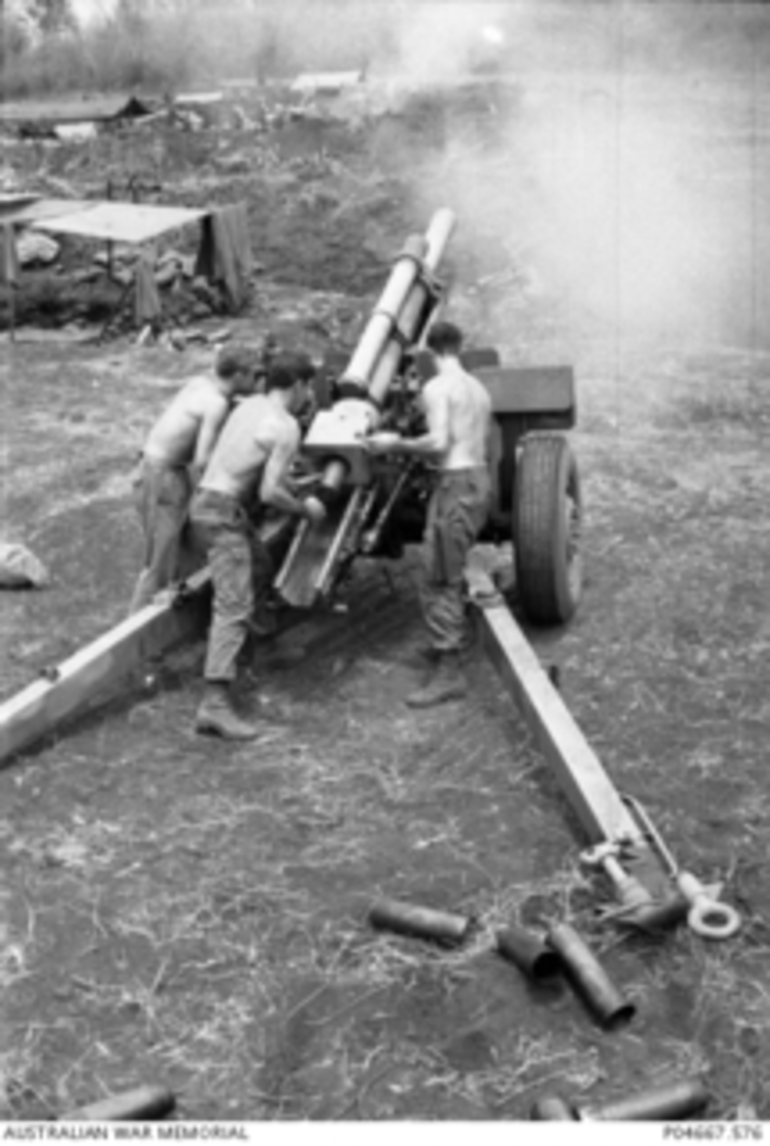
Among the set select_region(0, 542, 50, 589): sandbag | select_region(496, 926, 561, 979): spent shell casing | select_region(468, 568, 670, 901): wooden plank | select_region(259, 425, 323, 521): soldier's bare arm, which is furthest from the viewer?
select_region(0, 542, 50, 589): sandbag

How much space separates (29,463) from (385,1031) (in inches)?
287

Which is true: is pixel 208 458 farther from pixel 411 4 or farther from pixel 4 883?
pixel 411 4

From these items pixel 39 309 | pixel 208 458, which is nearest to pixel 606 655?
pixel 208 458

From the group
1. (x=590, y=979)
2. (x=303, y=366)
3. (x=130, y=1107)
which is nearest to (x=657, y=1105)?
(x=590, y=979)

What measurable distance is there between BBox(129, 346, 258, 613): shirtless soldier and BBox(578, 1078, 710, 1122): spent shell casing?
353 centimetres

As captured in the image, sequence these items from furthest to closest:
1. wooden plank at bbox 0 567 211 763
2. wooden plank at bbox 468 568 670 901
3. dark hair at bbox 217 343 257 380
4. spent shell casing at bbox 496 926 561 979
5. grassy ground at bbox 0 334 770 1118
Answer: dark hair at bbox 217 343 257 380
wooden plank at bbox 0 567 211 763
wooden plank at bbox 468 568 670 901
spent shell casing at bbox 496 926 561 979
grassy ground at bbox 0 334 770 1118

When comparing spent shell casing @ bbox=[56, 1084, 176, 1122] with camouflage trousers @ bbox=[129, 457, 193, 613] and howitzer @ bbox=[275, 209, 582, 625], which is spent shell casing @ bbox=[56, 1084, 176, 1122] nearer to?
howitzer @ bbox=[275, 209, 582, 625]

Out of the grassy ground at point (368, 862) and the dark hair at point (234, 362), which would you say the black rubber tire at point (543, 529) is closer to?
the grassy ground at point (368, 862)

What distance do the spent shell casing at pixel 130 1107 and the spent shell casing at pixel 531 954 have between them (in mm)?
1106

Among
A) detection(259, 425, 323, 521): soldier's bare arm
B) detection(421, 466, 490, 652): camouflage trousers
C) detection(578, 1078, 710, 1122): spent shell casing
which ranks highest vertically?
detection(259, 425, 323, 521): soldier's bare arm

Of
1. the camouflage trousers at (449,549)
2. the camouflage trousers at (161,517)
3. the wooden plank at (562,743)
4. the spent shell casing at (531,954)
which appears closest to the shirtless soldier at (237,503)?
the camouflage trousers at (161,517)

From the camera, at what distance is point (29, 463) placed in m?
10.6

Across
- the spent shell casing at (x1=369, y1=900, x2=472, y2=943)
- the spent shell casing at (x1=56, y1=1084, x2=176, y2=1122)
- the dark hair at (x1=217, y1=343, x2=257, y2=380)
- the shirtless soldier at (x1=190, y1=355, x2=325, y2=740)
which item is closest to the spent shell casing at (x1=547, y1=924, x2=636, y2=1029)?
the spent shell casing at (x1=369, y1=900, x2=472, y2=943)

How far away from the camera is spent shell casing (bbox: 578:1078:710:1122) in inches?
141
